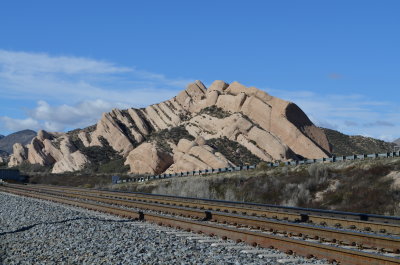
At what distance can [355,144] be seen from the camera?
96000 millimetres

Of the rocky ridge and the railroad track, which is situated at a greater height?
the rocky ridge

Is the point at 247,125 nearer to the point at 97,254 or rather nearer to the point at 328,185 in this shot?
the point at 328,185

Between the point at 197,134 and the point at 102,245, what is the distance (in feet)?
204

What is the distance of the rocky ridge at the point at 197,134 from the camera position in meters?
64.7

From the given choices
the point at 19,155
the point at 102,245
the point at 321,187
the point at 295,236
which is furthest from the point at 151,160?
the point at 19,155

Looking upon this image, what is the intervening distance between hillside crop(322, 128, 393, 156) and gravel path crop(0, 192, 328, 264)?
71.9 metres

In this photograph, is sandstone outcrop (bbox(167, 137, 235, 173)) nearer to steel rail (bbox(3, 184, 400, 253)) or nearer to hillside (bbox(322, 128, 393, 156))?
hillside (bbox(322, 128, 393, 156))

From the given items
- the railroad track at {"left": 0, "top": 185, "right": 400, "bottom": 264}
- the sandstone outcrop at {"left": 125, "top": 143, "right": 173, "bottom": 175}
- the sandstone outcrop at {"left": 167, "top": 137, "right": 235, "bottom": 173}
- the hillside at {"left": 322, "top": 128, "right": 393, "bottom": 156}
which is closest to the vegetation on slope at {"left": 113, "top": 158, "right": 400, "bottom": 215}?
the railroad track at {"left": 0, "top": 185, "right": 400, "bottom": 264}

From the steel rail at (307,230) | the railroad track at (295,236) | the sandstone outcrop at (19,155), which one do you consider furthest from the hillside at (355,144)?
the railroad track at (295,236)

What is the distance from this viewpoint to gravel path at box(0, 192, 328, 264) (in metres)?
11.5

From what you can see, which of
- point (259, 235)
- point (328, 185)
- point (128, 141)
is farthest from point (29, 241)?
point (128, 141)

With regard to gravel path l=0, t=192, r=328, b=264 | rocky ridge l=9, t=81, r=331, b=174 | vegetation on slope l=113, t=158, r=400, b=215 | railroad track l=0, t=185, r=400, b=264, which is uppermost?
rocky ridge l=9, t=81, r=331, b=174

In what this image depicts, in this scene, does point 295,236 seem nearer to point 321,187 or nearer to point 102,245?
point 102,245

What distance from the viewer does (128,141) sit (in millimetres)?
92062
